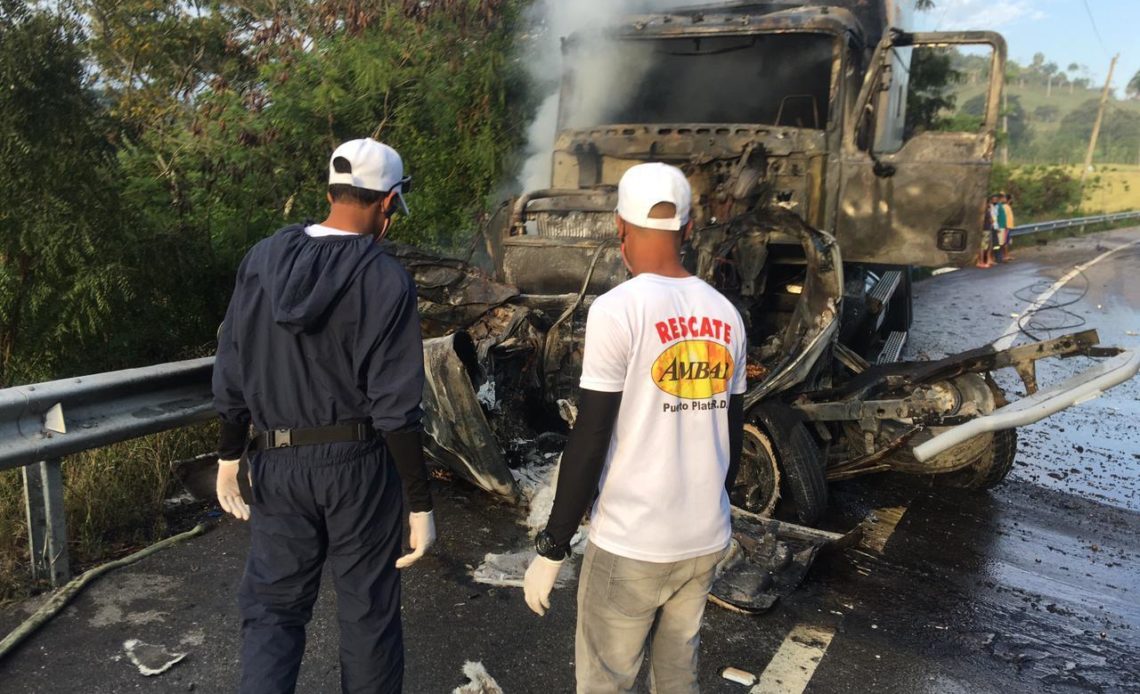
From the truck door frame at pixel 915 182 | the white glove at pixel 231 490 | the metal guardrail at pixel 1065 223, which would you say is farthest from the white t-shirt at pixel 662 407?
the metal guardrail at pixel 1065 223

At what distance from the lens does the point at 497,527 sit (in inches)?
169

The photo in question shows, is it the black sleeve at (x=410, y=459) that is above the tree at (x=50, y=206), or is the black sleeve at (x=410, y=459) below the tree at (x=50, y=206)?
below

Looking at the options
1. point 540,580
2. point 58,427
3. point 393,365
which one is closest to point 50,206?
point 58,427

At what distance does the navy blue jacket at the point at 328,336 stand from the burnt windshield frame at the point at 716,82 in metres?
4.65

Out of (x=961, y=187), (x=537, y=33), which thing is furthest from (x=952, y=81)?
(x=961, y=187)

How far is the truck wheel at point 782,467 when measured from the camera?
4.47 metres

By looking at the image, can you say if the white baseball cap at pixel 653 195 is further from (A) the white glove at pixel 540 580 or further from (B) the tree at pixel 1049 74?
(B) the tree at pixel 1049 74

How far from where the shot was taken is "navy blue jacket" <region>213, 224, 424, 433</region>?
2348 mm

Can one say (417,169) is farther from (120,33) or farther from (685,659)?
(685,659)

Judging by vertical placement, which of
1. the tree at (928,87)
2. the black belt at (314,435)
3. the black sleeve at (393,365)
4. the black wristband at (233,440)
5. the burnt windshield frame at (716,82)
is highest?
the tree at (928,87)

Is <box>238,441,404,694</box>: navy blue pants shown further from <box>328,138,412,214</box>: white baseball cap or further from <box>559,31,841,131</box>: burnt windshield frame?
<box>559,31,841,131</box>: burnt windshield frame

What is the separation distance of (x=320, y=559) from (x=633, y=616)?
3.06 feet

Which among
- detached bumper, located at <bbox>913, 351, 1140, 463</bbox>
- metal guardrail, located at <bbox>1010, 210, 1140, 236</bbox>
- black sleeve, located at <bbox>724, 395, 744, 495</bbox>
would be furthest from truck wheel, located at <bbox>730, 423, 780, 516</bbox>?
metal guardrail, located at <bbox>1010, 210, 1140, 236</bbox>

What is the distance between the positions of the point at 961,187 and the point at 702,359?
14.6ft
